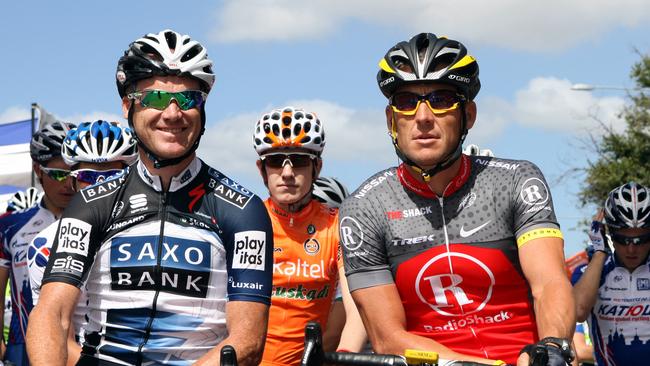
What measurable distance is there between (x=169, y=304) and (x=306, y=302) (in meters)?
2.99

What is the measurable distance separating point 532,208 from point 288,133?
354 cm

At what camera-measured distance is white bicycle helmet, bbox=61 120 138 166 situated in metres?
8.74

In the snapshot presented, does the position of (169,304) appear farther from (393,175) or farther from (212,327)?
(393,175)

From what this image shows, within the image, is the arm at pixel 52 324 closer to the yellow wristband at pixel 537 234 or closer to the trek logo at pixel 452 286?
the trek logo at pixel 452 286

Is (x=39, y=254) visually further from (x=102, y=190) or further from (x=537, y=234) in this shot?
(x=537, y=234)

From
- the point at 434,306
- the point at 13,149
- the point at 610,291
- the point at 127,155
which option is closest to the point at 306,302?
the point at 127,155

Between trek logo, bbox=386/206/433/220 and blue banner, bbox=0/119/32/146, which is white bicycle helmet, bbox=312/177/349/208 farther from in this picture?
blue banner, bbox=0/119/32/146

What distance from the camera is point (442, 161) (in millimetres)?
6293

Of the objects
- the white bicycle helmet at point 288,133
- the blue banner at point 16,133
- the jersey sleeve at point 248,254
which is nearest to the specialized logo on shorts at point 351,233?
the jersey sleeve at point 248,254

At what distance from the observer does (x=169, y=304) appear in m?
5.72

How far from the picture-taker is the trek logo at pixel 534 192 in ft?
20.0

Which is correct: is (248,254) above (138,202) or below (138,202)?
below

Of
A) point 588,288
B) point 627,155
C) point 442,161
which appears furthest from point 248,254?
point 627,155

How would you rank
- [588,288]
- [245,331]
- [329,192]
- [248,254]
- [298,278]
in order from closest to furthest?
[245,331] < [248,254] < [298,278] < [329,192] < [588,288]
